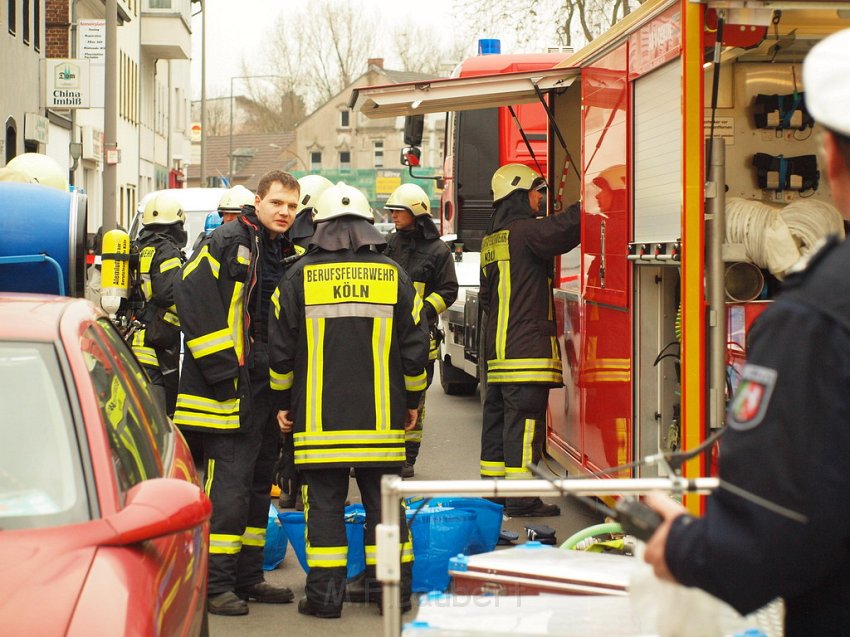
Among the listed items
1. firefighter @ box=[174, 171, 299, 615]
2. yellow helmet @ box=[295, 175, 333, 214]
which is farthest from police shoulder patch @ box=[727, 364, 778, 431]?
yellow helmet @ box=[295, 175, 333, 214]

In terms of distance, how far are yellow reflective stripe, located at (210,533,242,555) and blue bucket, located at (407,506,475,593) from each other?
849mm

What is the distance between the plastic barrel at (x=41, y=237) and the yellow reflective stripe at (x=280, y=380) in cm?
110

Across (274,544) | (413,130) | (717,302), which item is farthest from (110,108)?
(717,302)

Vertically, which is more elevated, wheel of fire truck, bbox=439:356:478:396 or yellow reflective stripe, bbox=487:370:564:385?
yellow reflective stripe, bbox=487:370:564:385

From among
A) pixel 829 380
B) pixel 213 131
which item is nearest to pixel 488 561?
Result: pixel 829 380

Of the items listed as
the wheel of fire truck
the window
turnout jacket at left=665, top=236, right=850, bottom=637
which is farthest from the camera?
the window

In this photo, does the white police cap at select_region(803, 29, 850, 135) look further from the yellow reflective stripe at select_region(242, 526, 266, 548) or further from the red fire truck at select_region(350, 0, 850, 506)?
the yellow reflective stripe at select_region(242, 526, 266, 548)

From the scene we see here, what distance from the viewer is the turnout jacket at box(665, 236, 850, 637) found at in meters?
1.89

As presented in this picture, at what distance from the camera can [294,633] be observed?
5.61 m

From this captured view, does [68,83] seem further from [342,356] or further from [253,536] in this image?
[342,356]

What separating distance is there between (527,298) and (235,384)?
8.33 ft

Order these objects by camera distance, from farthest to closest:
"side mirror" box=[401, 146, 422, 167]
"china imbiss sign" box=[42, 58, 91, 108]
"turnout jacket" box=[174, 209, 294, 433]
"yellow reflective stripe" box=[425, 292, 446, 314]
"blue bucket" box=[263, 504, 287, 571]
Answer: "china imbiss sign" box=[42, 58, 91, 108]
"side mirror" box=[401, 146, 422, 167]
"yellow reflective stripe" box=[425, 292, 446, 314]
"blue bucket" box=[263, 504, 287, 571]
"turnout jacket" box=[174, 209, 294, 433]

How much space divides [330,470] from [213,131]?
353ft

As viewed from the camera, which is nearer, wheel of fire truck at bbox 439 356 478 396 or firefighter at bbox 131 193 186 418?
firefighter at bbox 131 193 186 418
